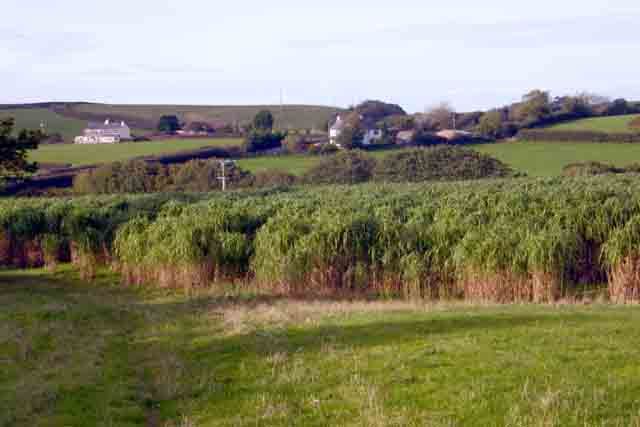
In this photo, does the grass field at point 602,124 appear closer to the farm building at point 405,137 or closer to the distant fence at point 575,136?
the distant fence at point 575,136

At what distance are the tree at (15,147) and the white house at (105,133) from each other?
61.5 meters

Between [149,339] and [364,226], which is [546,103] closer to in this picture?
[364,226]

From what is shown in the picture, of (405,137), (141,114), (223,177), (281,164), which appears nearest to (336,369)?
(223,177)

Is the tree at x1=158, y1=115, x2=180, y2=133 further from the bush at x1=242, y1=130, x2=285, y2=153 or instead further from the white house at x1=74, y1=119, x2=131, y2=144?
the bush at x1=242, y1=130, x2=285, y2=153

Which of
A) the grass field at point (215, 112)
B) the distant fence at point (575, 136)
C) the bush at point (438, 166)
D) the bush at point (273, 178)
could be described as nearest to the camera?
the bush at point (273, 178)

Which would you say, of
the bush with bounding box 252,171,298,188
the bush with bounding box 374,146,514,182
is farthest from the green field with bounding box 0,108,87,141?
the bush with bounding box 374,146,514,182

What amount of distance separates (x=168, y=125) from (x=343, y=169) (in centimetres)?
4028

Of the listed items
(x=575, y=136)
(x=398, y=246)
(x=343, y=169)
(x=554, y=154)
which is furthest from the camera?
(x=575, y=136)

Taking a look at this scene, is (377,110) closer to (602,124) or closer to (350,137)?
(350,137)

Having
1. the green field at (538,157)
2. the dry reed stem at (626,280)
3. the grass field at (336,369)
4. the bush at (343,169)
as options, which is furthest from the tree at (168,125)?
the grass field at (336,369)

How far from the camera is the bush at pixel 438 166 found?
69.6 m

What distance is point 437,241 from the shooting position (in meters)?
25.2

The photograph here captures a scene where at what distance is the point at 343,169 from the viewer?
7194 centimetres

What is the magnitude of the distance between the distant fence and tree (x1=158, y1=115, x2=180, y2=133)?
142 ft
